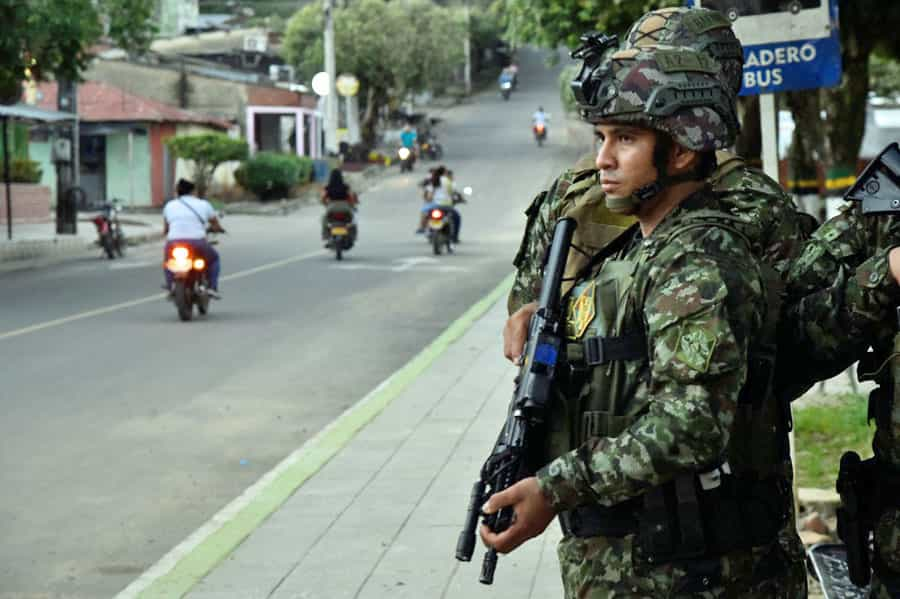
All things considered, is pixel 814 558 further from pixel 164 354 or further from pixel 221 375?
pixel 164 354

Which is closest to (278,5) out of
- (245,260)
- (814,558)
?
(245,260)

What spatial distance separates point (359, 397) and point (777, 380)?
876 centimetres

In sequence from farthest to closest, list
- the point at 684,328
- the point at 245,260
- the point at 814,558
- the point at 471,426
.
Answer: the point at 245,260, the point at 471,426, the point at 814,558, the point at 684,328

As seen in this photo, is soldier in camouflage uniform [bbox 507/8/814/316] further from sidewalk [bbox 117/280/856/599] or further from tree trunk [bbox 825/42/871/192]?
tree trunk [bbox 825/42/871/192]

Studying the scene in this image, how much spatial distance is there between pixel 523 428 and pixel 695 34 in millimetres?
891

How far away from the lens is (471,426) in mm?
9711

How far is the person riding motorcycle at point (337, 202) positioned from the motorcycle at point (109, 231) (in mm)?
3747

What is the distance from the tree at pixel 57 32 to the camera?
22.5 metres

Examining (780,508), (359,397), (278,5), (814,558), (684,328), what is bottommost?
(359,397)

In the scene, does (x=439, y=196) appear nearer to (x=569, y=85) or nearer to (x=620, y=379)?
(x=569, y=85)

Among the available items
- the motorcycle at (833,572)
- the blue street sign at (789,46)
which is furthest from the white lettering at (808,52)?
the motorcycle at (833,572)

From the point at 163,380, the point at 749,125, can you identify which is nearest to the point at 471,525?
the point at 163,380

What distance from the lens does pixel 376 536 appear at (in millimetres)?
6723

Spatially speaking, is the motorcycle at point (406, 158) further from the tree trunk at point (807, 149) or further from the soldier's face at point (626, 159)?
the soldier's face at point (626, 159)
